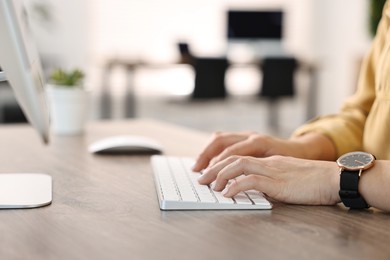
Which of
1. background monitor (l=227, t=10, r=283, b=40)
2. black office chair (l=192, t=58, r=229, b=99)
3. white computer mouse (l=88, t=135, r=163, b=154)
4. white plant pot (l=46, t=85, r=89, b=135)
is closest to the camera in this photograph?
white computer mouse (l=88, t=135, r=163, b=154)

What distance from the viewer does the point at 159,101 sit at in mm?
6105

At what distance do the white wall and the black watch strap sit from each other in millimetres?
4614

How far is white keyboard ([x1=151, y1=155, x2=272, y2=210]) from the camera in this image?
866mm

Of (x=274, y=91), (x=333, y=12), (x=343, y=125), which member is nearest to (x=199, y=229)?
(x=343, y=125)

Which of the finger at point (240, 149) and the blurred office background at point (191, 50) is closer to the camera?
the finger at point (240, 149)

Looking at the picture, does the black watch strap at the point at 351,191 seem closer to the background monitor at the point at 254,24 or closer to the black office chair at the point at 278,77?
the black office chair at the point at 278,77

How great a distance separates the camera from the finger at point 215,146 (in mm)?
1133

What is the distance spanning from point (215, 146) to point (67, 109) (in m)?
0.61

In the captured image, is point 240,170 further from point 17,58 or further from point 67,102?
A: point 67,102

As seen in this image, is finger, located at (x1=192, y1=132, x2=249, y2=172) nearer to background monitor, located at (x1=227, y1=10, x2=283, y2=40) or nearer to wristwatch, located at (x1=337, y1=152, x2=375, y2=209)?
wristwatch, located at (x1=337, y1=152, x2=375, y2=209)

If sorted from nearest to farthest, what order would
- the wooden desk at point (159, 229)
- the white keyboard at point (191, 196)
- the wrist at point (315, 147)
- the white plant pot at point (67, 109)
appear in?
the wooden desk at point (159, 229), the white keyboard at point (191, 196), the wrist at point (315, 147), the white plant pot at point (67, 109)

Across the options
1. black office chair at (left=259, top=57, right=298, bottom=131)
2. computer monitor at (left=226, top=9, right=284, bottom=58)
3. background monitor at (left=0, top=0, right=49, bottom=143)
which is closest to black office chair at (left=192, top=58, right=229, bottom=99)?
black office chair at (left=259, top=57, right=298, bottom=131)

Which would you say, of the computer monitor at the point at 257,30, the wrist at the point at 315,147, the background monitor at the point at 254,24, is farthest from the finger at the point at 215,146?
the background monitor at the point at 254,24

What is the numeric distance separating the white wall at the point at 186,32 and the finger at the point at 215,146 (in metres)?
4.28
